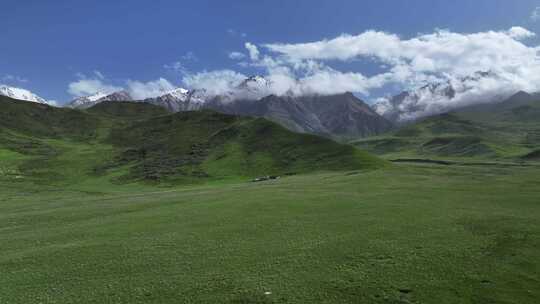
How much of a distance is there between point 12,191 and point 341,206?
93766 mm

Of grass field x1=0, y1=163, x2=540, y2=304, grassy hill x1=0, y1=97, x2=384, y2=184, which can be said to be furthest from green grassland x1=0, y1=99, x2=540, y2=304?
grassy hill x1=0, y1=97, x2=384, y2=184

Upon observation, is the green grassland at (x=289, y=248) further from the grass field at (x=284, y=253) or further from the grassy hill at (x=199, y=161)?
the grassy hill at (x=199, y=161)

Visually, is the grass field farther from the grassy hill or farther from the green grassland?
the grassy hill

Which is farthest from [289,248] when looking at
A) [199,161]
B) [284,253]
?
[199,161]

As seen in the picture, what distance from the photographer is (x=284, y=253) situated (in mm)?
31969

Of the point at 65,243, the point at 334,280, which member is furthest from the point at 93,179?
the point at 334,280

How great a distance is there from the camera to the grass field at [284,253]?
25.0 meters

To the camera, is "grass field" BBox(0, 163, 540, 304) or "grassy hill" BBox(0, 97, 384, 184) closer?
"grass field" BBox(0, 163, 540, 304)

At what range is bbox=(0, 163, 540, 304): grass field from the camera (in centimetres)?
2497

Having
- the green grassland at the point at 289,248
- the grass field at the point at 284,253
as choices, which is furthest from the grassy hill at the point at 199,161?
the grass field at the point at 284,253

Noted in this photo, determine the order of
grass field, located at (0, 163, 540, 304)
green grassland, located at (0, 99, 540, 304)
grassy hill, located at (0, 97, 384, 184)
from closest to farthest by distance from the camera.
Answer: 1. grass field, located at (0, 163, 540, 304)
2. green grassland, located at (0, 99, 540, 304)
3. grassy hill, located at (0, 97, 384, 184)

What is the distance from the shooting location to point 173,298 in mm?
24594

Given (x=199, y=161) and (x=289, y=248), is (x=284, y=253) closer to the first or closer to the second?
(x=289, y=248)

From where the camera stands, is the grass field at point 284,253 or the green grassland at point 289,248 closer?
the grass field at point 284,253
